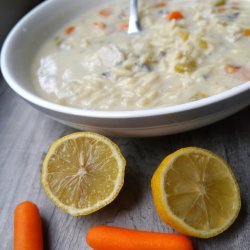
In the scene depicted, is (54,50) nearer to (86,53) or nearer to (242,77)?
(86,53)

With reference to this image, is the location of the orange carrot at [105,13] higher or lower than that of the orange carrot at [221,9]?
higher

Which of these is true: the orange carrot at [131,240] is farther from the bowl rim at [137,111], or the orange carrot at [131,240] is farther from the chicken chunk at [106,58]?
the chicken chunk at [106,58]

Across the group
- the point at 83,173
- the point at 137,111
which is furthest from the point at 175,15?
the point at 83,173

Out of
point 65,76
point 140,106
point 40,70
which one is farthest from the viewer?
point 40,70

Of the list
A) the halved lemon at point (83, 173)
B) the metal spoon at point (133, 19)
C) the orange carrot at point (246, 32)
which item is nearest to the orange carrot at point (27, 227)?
the halved lemon at point (83, 173)

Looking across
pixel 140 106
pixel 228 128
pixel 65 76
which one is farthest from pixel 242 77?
pixel 65 76

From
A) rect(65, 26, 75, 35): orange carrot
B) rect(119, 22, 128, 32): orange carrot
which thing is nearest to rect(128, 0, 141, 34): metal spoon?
rect(119, 22, 128, 32): orange carrot

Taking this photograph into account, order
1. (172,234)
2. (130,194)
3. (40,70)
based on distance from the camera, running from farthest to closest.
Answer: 1. (40,70)
2. (130,194)
3. (172,234)
